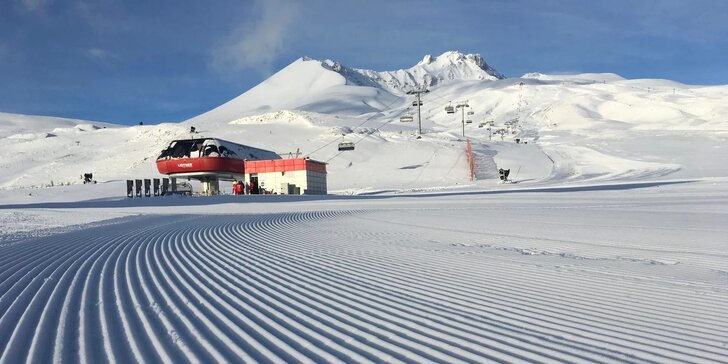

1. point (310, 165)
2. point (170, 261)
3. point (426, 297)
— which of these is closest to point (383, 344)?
point (426, 297)

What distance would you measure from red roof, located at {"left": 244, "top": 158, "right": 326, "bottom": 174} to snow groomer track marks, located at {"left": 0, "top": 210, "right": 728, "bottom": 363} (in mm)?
35597

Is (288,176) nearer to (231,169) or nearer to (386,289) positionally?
(231,169)

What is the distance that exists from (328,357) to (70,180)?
224ft

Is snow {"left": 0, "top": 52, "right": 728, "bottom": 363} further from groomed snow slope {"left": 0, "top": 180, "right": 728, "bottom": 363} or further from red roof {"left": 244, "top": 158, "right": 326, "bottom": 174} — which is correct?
red roof {"left": 244, "top": 158, "right": 326, "bottom": 174}

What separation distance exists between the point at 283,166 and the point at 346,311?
41.3m

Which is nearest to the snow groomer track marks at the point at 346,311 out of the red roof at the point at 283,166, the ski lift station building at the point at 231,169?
the ski lift station building at the point at 231,169

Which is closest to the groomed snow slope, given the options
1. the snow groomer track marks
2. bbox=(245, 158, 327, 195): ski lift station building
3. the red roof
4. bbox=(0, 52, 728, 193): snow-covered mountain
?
the snow groomer track marks

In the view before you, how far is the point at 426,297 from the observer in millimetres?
6484

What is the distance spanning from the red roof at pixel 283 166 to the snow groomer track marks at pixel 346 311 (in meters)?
35.6

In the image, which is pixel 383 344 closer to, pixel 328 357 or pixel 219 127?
pixel 328 357

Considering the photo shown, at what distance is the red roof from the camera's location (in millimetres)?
46062

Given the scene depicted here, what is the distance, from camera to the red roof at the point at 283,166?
46062 mm

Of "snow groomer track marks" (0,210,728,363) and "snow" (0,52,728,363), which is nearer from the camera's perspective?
"snow groomer track marks" (0,210,728,363)

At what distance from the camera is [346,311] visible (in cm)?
591
